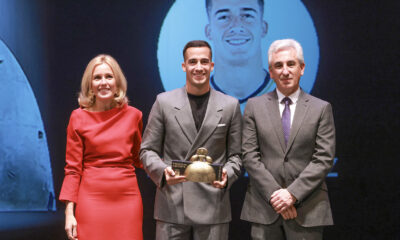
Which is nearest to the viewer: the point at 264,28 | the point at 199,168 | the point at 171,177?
the point at 199,168

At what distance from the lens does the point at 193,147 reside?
2.35m

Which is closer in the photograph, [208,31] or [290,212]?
[290,212]

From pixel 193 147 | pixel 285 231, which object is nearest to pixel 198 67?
pixel 193 147

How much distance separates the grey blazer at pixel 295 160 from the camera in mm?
2301

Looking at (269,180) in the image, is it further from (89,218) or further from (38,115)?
(38,115)

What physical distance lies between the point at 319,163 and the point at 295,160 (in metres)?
0.13

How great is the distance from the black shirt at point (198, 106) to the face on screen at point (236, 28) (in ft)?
4.32

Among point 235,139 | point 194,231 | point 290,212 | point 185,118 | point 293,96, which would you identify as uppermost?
point 293,96

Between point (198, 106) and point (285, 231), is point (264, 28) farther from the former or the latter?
point (285, 231)

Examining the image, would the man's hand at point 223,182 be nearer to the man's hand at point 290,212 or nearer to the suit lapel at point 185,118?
the suit lapel at point 185,118

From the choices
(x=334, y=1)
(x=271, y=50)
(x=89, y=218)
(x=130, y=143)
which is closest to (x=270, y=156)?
(x=271, y=50)

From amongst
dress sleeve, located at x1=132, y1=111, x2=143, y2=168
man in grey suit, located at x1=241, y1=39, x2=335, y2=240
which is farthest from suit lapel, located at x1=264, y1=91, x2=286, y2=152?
dress sleeve, located at x1=132, y1=111, x2=143, y2=168

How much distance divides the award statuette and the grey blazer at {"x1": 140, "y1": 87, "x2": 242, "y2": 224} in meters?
0.15

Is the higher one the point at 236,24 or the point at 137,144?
the point at 236,24
